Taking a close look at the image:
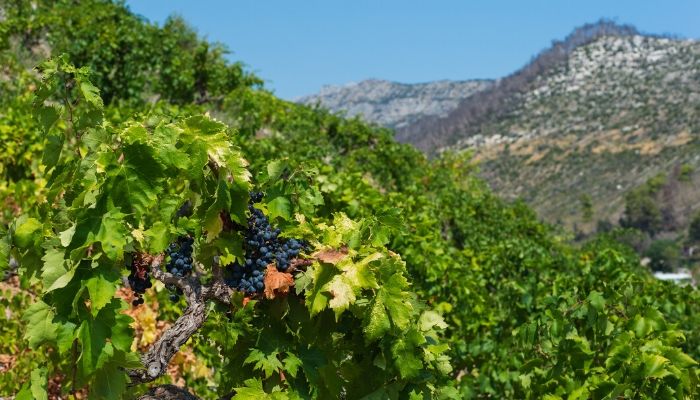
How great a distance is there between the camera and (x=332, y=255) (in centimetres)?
260

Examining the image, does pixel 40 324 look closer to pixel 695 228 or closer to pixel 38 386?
pixel 38 386

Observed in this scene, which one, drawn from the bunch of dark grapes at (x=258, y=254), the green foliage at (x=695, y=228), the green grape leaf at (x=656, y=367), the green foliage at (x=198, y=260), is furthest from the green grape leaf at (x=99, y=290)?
the green foliage at (x=695, y=228)

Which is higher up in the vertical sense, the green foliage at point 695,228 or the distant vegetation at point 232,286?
the distant vegetation at point 232,286

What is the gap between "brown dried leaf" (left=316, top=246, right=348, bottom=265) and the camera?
101 inches

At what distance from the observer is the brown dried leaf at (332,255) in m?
2.56

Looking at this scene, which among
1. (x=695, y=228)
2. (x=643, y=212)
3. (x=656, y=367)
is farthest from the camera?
(x=643, y=212)

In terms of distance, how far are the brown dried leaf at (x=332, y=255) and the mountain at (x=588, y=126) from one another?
244 ft

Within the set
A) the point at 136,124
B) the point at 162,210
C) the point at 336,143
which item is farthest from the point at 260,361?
the point at 336,143

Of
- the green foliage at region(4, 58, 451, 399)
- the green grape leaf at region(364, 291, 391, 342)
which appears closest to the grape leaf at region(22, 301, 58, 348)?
the green foliage at region(4, 58, 451, 399)

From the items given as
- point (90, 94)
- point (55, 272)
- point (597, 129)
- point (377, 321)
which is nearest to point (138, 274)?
point (55, 272)

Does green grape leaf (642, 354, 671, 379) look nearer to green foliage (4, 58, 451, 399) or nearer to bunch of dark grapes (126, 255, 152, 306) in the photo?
green foliage (4, 58, 451, 399)

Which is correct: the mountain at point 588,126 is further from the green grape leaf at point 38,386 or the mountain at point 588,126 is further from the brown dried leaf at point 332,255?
the green grape leaf at point 38,386

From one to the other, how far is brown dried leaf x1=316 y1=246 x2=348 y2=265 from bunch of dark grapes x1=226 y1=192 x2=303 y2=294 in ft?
0.49

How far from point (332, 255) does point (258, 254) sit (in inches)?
13.5
